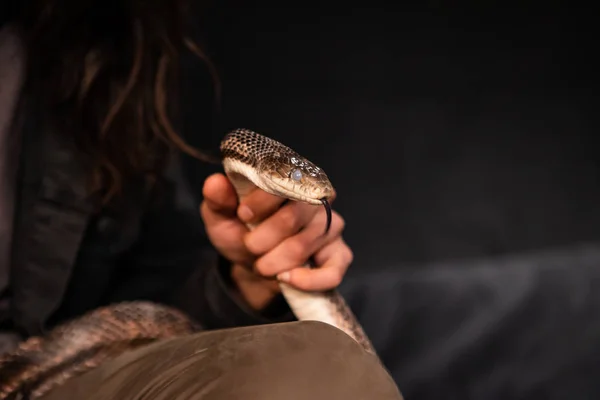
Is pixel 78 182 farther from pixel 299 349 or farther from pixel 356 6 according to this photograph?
pixel 356 6

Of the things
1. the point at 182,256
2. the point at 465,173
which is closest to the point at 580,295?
the point at 465,173

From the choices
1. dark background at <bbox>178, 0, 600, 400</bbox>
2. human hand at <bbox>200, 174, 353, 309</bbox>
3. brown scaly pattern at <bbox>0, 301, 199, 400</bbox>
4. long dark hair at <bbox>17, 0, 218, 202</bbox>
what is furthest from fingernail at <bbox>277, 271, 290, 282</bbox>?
dark background at <bbox>178, 0, 600, 400</bbox>

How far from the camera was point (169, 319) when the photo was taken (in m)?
1.04

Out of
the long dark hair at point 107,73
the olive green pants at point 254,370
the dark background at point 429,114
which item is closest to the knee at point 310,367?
the olive green pants at point 254,370

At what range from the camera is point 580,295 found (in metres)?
1.38

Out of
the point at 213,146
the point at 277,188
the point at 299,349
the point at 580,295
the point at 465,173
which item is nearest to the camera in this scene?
the point at 299,349

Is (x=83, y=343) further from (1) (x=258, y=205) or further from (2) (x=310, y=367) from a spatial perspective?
(2) (x=310, y=367)

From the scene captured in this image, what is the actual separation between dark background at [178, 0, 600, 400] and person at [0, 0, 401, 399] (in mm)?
405

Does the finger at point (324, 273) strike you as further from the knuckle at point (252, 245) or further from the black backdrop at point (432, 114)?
the black backdrop at point (432, 114)

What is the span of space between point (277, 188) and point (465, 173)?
4.11 ft

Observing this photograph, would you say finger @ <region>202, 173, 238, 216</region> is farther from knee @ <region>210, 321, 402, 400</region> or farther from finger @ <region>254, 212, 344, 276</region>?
knee @ <region>210, 321, 402, 400</region>

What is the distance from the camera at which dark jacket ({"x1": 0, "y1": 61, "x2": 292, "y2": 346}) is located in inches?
40.2

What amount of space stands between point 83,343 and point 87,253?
7.2 inches

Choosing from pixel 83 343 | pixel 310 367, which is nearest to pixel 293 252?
pixel 310 367
